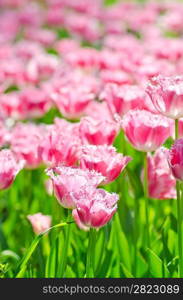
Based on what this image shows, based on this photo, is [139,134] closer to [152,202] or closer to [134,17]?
[152,202]

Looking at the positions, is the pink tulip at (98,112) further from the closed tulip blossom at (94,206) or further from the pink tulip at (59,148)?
the closed tulip blossom at (94,206)

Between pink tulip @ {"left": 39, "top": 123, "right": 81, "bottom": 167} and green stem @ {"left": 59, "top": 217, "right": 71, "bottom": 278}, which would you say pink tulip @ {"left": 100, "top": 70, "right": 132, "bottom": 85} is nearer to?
pink tulip @ {"left": 39, "top": 123, "right": 81, "bottom": 167}

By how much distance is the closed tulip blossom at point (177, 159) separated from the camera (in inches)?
65.5

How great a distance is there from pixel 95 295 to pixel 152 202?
1.04 m

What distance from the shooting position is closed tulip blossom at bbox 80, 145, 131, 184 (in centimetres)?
183

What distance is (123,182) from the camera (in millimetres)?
2357

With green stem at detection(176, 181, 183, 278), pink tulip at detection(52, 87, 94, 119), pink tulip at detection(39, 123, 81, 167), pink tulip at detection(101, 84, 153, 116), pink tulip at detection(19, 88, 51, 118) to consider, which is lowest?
green stem at detection(176, 181, 183, 278)

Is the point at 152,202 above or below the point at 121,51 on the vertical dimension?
below

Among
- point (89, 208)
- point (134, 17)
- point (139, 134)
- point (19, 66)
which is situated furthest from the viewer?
point (134, 17)

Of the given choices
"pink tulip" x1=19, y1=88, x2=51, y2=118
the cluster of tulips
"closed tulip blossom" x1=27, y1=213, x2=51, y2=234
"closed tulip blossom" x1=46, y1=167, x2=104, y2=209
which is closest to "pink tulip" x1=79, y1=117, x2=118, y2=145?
the cluster of tulips

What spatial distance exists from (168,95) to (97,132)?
34 centimetres

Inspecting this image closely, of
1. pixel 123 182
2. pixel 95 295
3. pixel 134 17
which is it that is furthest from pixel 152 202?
pixel 134 17

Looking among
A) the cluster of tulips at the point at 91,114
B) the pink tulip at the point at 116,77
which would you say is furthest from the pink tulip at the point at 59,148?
the pink tulip at the point at 116,77

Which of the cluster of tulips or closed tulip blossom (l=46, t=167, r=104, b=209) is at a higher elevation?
the cluster of tulips
